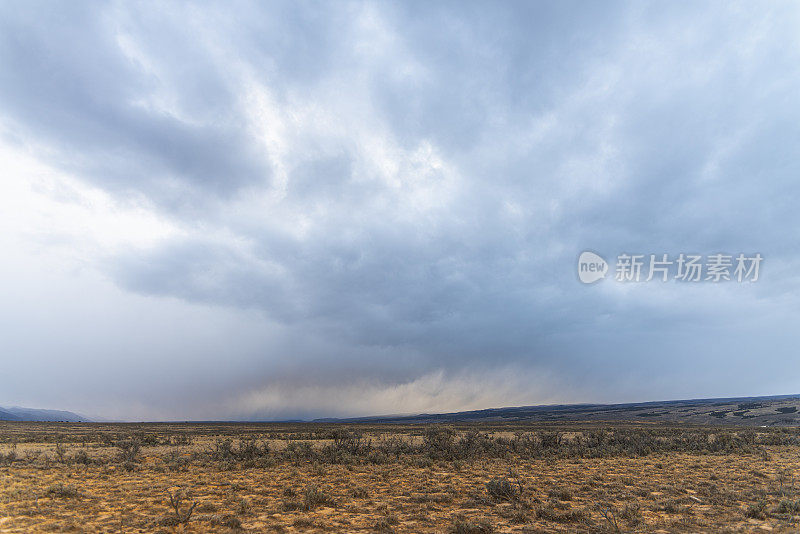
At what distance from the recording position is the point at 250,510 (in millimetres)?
13969

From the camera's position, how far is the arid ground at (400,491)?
12422 millimetres

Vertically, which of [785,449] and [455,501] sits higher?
[455,501]

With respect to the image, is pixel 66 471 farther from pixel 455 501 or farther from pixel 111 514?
pixel 455 501

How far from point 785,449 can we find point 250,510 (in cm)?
3833

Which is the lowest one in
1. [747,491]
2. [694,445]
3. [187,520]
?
[694,445]

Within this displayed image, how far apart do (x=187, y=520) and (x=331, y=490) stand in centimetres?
644

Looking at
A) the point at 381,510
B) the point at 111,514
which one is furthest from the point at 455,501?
the point at 111,514

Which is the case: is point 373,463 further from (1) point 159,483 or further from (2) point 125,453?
(2) point 125,453

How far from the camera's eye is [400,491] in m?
17.0

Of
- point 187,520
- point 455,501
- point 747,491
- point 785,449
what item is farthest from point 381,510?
point 785,449

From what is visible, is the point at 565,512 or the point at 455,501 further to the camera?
the point at 455,501

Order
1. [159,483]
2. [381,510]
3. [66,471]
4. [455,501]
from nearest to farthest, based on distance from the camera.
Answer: [381,510]
[455,501]
[159,483]
[66,471]

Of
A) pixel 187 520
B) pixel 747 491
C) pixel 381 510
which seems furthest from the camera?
pixel 747 491

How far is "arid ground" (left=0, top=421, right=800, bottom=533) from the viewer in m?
12.4
